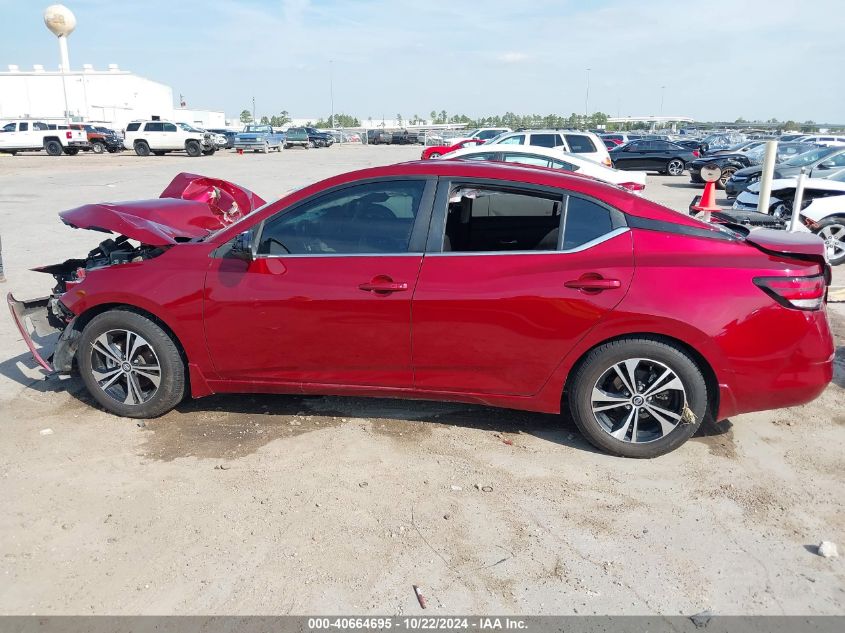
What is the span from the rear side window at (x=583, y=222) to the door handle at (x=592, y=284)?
8.4 inches

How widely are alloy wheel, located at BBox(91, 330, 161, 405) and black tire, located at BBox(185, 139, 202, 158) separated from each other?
1462 inches

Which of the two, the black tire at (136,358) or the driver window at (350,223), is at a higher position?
the driver window at (350,223)

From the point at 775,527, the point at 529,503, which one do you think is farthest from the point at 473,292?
the point at 775,527

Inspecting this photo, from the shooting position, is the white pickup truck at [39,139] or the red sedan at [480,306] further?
the white pickup truck at [39,139]

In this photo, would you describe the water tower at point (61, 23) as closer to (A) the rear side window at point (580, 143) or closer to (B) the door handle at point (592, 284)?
(A) the rear side window at point (580, 143)

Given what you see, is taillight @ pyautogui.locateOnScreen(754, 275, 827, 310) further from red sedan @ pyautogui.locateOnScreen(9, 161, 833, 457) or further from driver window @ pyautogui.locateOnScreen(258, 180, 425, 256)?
driver window @ pyautogui.locateOnScreen(258, 180, 425, 256)

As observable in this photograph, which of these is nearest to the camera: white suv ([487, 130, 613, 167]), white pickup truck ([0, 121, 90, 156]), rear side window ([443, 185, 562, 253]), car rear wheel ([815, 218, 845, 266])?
rear side window ([443, 185, 562, 253])

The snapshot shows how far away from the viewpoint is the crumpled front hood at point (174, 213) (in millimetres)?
4492

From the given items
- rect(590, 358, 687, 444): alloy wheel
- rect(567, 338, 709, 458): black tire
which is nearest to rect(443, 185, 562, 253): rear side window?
rect(567, 338, 709, 458): black tire

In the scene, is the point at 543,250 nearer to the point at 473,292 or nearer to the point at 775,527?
the point at 473,292

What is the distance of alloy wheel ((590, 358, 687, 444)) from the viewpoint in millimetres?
3793

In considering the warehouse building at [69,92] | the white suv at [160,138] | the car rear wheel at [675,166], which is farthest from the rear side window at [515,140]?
the warehouse building at [69,92]

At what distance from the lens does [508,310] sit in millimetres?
3777

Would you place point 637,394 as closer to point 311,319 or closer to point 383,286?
point 383,286
